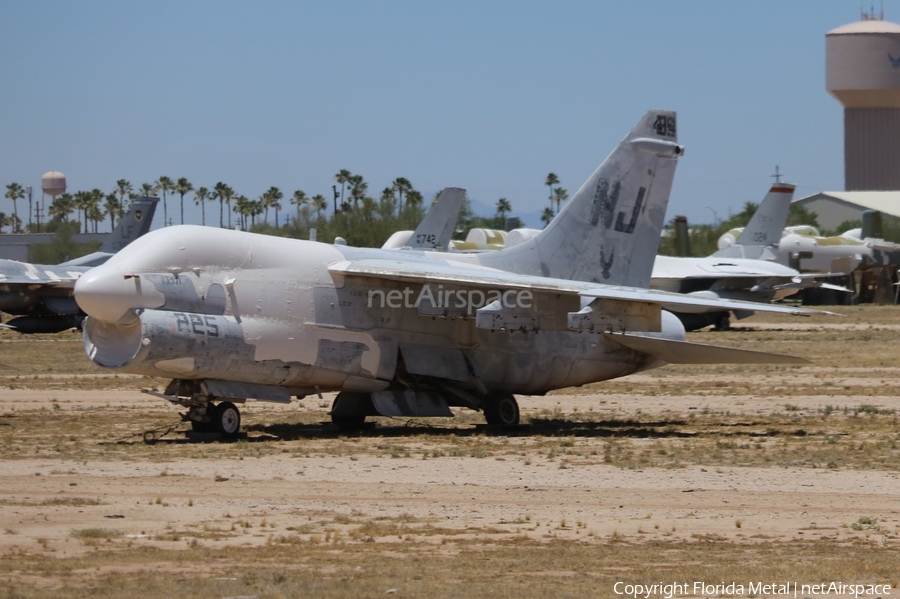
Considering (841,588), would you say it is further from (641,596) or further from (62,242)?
(62,242)

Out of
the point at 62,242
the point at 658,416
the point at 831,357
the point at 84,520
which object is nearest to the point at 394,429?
the point at 658,416

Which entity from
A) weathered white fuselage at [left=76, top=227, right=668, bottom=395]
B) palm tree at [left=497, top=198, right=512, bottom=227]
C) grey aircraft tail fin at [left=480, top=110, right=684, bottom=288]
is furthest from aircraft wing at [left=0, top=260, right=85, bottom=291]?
palm tree at [left=497, top=198, right=512, bottom=227]

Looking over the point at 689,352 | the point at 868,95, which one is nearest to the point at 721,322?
the point at 689,352

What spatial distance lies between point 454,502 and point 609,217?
10.4 meters

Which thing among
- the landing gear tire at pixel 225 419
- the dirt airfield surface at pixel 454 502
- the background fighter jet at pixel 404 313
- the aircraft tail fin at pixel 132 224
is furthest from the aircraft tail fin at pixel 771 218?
the landing gear tire at pixel 225 419

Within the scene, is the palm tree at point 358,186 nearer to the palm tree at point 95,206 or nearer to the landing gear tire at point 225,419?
the palm tree at point 95,206

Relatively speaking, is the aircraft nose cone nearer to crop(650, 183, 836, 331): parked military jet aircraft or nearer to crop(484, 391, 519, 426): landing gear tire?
crop(484, 391, 519, 426): landing gear tire

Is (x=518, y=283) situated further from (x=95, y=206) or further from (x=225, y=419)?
(x=95, y=206)

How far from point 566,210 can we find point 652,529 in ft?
38.3

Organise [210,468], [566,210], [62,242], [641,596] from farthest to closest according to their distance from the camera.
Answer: [62,242] < [566,210] < [210,468] < [641,596]

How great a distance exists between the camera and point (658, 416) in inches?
915

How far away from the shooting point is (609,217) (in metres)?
22.9

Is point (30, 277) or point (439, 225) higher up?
point (439, 225)

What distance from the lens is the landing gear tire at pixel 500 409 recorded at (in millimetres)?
21391
